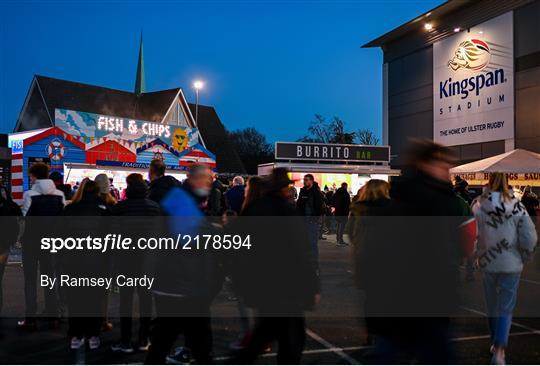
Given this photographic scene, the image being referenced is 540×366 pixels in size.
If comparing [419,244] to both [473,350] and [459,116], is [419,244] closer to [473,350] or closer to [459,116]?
[473,350]

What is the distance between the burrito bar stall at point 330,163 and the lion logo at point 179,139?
337 centimetres

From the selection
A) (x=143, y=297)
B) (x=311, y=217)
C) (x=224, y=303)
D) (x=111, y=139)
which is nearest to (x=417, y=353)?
(x=143, y=297)

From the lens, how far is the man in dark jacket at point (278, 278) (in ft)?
11.4

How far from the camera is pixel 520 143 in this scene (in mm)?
22219

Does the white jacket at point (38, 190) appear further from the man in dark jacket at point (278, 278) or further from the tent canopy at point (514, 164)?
the tent canopy at point (514, 164)

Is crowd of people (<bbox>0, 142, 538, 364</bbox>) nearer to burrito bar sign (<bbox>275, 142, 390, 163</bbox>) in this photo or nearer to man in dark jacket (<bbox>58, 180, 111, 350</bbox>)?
man in dark jacket (<bbox>58, 180, 111, 350</bbox>)

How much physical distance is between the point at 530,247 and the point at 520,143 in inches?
772

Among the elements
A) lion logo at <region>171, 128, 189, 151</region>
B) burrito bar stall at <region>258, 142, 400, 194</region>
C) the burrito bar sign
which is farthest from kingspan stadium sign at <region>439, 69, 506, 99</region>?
lion logo at <region>171, 128, 189, 151</region>

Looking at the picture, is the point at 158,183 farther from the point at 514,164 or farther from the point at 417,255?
the point at 514,164

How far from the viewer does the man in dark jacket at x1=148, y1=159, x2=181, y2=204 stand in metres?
5.89

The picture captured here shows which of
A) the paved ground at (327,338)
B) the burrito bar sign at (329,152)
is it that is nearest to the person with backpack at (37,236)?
the paved ground at (327,338)

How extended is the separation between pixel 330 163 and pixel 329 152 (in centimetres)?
54

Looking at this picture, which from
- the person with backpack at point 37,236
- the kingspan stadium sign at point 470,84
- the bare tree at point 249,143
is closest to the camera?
the person with backpack at point 37,236

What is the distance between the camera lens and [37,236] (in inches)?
231
